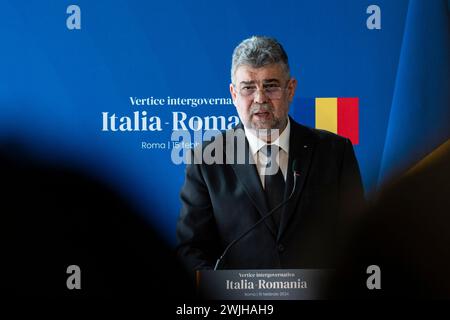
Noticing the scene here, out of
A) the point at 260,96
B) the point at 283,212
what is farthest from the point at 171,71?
the point at 283,212

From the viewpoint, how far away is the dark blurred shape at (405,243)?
6.57ft

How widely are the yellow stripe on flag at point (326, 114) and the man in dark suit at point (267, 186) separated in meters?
0.03

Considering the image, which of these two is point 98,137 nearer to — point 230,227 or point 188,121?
point 188,121

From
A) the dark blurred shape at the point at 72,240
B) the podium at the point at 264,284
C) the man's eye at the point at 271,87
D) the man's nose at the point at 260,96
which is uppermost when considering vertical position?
the man's eye at the point at 271,87

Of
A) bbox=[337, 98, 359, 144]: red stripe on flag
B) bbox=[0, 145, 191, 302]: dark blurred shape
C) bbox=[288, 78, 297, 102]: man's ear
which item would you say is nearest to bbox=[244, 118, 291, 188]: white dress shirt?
bbox=[288, 78, 297, 102]: man's ear

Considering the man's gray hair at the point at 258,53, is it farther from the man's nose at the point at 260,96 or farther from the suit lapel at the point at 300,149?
the suit lapel at the point at 300,149

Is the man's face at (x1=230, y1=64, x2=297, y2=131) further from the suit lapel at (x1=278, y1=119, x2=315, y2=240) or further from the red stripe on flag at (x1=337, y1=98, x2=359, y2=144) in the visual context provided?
the red stripe on flag at (x1=337, y1=98, x2=359, y2=144)

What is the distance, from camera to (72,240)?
2035 millimetres

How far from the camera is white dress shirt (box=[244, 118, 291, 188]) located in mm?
2000

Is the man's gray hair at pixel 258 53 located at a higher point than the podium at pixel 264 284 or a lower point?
higher

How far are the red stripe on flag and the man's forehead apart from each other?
0.26 m

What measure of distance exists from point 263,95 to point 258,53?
0.54ft

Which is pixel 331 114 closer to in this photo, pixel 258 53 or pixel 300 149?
pixel 300 149

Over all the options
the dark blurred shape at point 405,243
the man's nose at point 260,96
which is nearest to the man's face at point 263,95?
the man's nose at point 260,96
